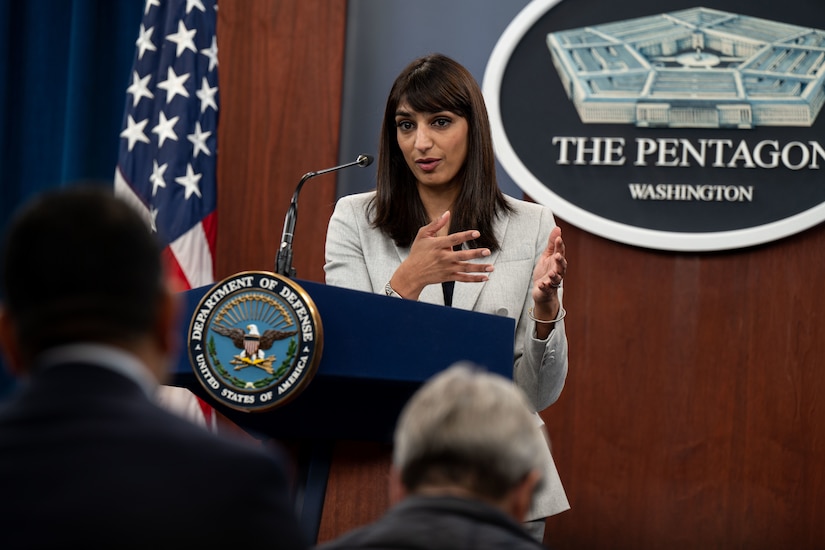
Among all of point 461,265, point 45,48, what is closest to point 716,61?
point 461,265

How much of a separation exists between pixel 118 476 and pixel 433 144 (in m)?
1.95

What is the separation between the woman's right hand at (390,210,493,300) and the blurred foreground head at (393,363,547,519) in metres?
1.11

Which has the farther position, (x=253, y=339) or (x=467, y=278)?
(x=467, y=278)

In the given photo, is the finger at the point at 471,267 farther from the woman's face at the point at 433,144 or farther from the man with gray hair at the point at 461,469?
the man with gray hair at the point at 461,469

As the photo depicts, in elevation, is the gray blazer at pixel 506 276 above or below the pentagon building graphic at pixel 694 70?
below

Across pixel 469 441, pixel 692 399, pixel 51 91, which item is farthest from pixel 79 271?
pixel 51 91

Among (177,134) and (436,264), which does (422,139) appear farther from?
(177,134)

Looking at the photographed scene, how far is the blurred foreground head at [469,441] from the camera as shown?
1229 millimetres

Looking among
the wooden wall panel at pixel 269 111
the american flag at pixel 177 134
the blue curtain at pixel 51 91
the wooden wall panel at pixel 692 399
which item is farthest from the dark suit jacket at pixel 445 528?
the blue curtain at pixel 51 91

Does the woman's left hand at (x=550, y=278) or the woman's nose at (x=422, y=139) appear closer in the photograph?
the woman's left hand at (x=550, y=278)

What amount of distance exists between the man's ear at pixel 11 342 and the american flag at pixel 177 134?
127 inches

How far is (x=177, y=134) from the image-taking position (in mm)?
4418

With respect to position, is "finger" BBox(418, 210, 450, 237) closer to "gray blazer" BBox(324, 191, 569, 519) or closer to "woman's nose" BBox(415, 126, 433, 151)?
"gray blazer" BBox(324, 191, 569, 519)

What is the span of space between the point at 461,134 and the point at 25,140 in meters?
2.84
